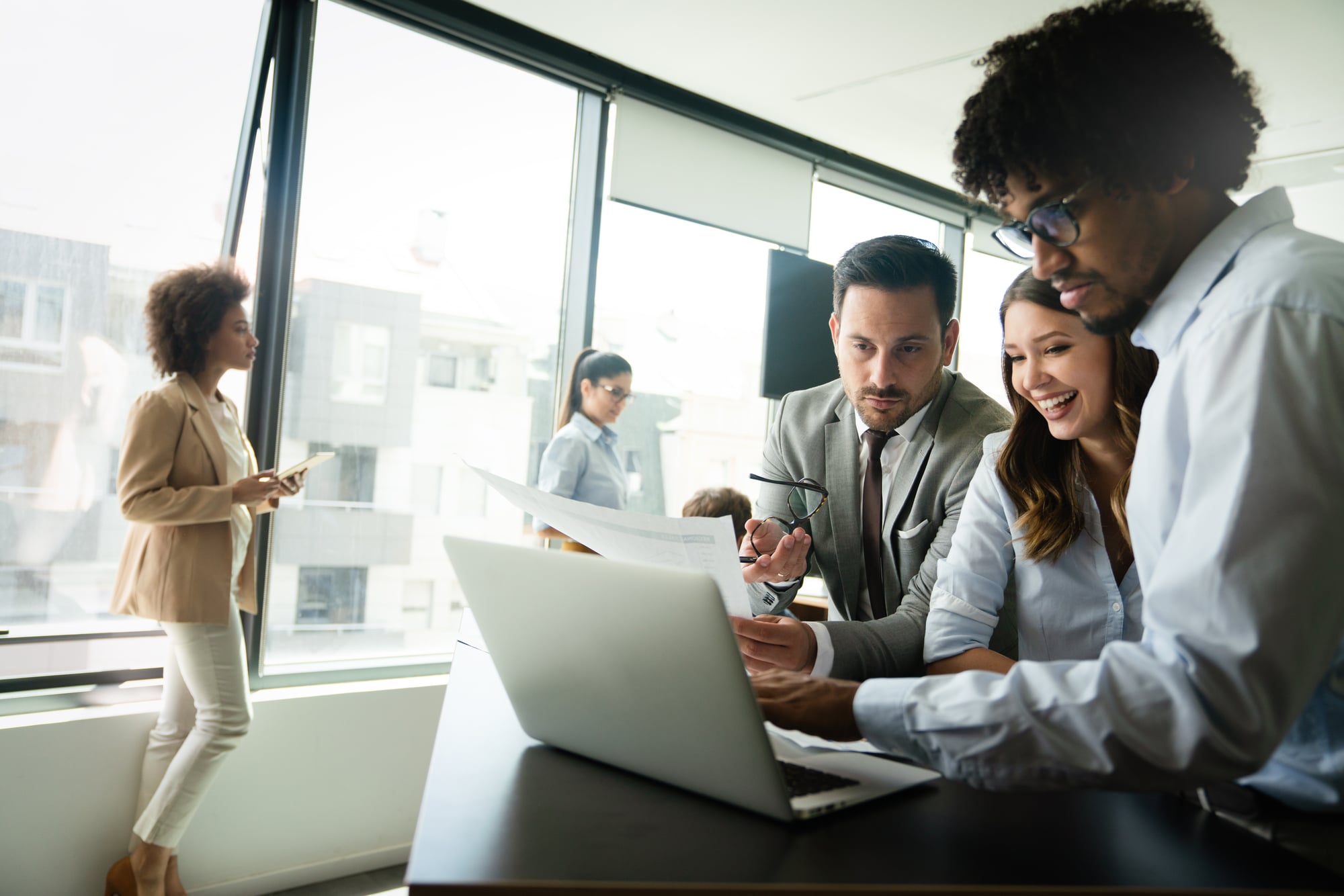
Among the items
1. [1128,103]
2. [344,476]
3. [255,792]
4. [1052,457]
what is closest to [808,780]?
[1128,103]

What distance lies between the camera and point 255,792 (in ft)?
8.85

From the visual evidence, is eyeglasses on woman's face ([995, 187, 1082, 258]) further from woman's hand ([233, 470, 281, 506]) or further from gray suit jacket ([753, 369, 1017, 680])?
woman's hand ([233, 470, 281, 506])

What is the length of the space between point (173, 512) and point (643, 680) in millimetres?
2026

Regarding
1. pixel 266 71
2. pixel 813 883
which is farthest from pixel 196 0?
pixel 813 883

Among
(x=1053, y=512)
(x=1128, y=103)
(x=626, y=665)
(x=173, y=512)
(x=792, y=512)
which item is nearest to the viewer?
(x=626, y=665)

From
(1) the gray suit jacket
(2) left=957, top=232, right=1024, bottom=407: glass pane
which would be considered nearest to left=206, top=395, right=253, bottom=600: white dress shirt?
(1) the gray suit jacket

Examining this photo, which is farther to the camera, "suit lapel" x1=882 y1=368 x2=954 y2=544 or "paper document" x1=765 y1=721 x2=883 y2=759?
"suit lapel" x1=882 y1=368 x2=954 y2=544

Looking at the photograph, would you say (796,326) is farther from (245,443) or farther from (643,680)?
(643,680)

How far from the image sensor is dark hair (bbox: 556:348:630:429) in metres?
3.53

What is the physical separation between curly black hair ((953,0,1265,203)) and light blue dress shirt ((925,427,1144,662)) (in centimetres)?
62

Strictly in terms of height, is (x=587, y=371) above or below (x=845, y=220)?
below

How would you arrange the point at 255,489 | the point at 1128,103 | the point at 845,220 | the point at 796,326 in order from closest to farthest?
the point at 1128,103 < the point at 255,489 < the point at 796,326 < the point at 845,220

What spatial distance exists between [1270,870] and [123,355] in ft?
9.89

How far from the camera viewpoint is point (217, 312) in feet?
8.34
